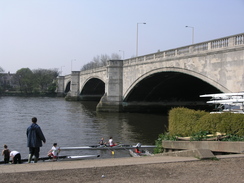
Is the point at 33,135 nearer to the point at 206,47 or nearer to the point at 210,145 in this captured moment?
the point at 210,145

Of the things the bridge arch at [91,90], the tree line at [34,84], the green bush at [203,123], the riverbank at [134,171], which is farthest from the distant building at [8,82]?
the riverbank at [134,171]

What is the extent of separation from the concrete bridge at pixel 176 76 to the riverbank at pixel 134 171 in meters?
11.8

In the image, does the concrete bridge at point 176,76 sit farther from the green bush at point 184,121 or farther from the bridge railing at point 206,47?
the green bush at point 184,121

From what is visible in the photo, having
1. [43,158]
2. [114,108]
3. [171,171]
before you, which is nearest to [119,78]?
[114,108]

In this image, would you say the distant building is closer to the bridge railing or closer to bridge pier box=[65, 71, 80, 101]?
bridge pier box=[65, 71, 80, 101]

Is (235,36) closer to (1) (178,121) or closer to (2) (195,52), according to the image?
(2) (195,52)

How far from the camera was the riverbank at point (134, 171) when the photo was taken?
578 cm

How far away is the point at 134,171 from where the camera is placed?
20.8ft

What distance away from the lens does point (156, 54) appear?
2903cm

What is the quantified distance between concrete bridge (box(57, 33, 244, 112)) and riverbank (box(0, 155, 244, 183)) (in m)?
11.8

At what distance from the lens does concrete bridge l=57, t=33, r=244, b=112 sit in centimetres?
1842

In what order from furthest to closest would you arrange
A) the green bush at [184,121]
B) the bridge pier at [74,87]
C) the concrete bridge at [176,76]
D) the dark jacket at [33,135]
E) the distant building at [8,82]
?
the distant building at [8,82], the bridge pier at [74,87], the concrete bridge at [176,76], the green bush at [184,121], the dark jacket at [33,135]

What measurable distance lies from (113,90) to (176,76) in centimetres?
980

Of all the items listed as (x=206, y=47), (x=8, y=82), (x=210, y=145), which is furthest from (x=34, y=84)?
(x=210, y=145)
